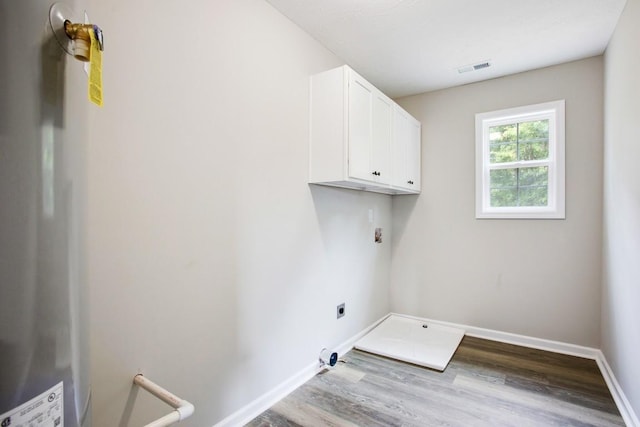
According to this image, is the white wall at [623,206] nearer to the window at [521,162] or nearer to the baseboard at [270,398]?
the window at [521,162]

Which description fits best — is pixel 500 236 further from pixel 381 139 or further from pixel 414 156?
pixel 381 139

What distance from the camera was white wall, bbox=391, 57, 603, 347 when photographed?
283 cm

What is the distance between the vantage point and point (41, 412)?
526 millimetres

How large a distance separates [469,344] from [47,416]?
10.7ft

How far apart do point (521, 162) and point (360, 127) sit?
5.96 ft

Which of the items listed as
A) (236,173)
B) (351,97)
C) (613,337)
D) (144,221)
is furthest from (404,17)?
(613,337)

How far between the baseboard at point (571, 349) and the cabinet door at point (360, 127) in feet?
6.69

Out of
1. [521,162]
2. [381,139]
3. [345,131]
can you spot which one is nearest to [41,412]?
[345,131]

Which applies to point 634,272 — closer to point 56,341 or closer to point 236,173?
point 236,173

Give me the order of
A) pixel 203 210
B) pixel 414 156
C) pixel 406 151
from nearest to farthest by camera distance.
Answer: pixel 203 210, pixel 406 151, pixel 414 156

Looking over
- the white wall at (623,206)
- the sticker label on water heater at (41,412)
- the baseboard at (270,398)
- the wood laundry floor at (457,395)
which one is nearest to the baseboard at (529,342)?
the wood laundry floor at (457,395)

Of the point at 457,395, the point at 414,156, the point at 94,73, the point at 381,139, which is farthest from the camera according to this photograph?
the point at 414,156

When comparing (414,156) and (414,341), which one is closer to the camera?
(414,341)

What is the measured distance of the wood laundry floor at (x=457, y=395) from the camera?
193 cm
